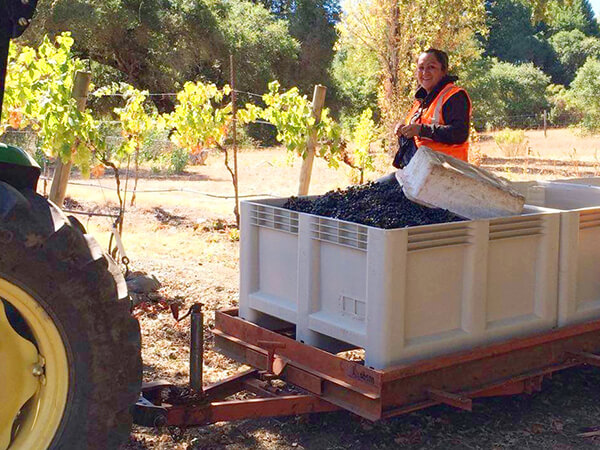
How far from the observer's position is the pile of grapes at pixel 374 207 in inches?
173

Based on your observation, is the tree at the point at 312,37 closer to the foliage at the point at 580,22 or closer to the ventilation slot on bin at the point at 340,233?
the ventilation slot on bin at the point at 340,233

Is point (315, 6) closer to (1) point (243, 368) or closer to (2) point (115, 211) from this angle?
(2) point (115, 211)

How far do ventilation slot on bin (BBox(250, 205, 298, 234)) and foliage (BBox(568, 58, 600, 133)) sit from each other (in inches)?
1156

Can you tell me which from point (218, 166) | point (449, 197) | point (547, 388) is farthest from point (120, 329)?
point (218, 166)

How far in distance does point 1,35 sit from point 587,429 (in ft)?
A: 12.2

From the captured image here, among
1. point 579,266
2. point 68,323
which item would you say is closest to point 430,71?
point 579,266

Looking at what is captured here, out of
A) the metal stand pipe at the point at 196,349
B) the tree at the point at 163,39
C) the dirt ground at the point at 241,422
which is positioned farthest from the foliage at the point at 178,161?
the metal stand pipe at the point at 196,349

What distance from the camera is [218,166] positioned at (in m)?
21.9

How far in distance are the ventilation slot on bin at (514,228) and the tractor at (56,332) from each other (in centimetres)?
209

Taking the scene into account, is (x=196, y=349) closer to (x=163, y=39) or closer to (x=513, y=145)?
(x=513, y=145)

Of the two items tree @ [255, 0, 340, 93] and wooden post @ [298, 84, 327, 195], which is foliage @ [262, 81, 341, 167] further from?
tree @ [255, 0, 340, 93]

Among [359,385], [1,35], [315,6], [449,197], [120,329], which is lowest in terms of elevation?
[359,385]

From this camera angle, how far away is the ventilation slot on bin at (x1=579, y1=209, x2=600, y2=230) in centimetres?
490

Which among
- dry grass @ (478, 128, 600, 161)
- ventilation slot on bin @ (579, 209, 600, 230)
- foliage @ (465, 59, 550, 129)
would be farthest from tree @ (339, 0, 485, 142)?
foliage @ (465, 59, 550, 129)
